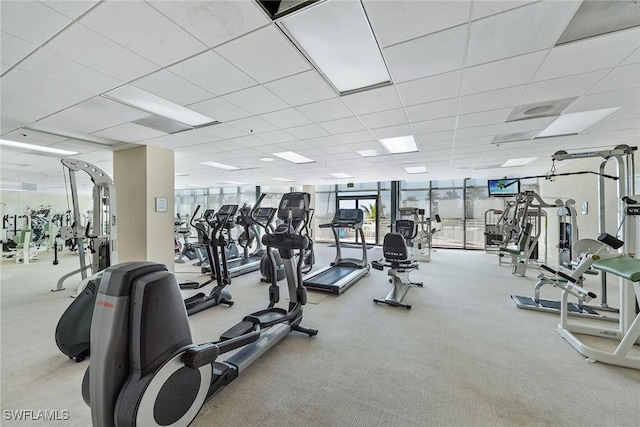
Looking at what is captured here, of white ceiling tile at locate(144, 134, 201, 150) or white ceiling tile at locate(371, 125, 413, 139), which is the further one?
white ceiling tile at locate(144, 134, 201, 150)

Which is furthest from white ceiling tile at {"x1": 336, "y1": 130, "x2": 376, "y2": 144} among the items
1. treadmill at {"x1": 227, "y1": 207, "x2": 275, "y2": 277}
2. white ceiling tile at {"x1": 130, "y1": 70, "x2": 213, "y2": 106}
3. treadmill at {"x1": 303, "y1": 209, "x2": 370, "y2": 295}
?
white ceiling tile at {"x1": 130, "y1": 70, "x2": 213, "y2": 106}

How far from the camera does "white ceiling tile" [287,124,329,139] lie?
3.88m

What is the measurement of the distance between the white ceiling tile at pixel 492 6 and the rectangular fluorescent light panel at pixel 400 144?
109 inches

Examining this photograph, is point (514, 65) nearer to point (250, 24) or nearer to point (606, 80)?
point (606, 80)

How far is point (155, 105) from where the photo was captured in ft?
10.3

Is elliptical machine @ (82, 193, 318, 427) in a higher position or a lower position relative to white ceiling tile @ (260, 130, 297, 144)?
lower

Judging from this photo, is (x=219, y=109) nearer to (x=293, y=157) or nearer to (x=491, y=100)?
(x=293, y=157)

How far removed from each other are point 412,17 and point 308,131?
8.23 ft

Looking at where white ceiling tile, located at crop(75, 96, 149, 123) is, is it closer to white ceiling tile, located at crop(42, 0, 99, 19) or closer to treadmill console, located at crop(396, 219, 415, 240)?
white ceiling tile, located at crop(42, 0, 99, 19)

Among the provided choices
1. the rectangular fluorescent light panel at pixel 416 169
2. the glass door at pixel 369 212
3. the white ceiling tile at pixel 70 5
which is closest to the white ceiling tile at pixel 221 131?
the white ceiling tile at pixel 70 5

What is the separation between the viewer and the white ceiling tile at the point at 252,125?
11.7 feet

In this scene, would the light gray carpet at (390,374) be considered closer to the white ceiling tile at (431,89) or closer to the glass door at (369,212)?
the white ceiling tile at (431,89)

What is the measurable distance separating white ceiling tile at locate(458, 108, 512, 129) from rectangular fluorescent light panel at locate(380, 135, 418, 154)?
89cm

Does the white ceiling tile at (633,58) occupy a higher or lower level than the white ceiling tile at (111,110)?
lower
